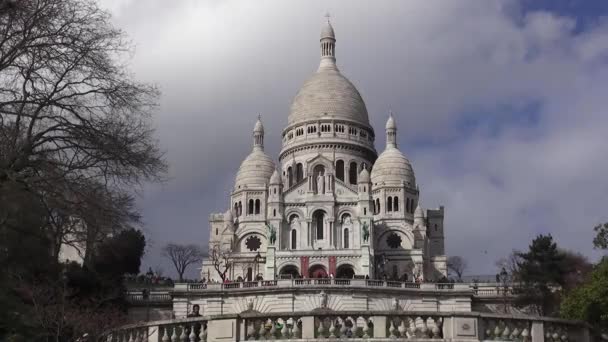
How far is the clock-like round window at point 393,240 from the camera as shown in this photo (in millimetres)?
91675

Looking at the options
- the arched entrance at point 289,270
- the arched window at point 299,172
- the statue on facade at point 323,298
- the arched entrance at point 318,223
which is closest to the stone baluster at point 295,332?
the statue on facade at point 323,298

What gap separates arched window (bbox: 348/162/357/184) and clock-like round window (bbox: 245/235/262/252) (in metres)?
13.8

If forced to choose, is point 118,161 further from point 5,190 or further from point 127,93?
point 5,190

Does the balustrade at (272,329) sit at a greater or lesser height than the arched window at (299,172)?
lesser

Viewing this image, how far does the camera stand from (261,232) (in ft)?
306

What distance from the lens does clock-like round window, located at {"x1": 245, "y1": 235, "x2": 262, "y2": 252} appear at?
3639 inches

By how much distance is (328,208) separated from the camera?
293 feet

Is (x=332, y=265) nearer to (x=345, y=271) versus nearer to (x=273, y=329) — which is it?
(x=345, y=271)

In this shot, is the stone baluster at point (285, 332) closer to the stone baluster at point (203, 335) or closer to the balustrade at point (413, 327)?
the stone baluster at point (203, 335)

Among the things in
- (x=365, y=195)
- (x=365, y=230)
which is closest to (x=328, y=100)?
(x=365, y=195)

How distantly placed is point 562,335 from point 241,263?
72.4 meters

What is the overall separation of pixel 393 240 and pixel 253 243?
1364cm

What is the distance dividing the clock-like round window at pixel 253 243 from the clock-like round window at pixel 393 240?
1252cm

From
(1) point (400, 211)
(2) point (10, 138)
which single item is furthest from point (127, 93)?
(1) point (400, 211)
